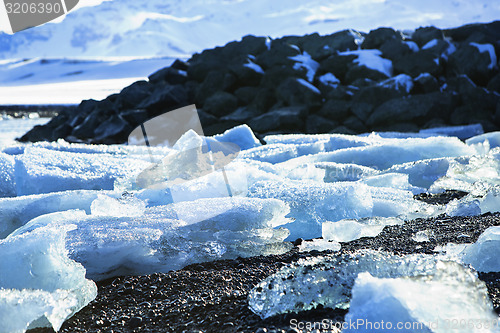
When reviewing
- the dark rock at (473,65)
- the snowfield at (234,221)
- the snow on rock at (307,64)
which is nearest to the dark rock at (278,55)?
the snow on rock at (307,64)

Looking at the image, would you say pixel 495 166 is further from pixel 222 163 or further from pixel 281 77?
pixel 281 77

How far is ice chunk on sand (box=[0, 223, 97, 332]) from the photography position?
151 cm

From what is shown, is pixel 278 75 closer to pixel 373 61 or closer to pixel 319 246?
pixel 373 61

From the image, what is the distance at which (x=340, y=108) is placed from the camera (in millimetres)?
10984

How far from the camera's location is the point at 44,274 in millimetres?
1728

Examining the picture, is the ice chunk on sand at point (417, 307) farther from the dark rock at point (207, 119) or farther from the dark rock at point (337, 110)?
the dark rock at point (207, 119)

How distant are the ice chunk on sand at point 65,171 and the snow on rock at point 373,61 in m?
9.54

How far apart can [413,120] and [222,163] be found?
7.88m

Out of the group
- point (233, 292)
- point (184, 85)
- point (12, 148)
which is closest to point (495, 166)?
point (233, 292)

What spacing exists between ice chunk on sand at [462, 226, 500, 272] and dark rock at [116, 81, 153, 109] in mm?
12870

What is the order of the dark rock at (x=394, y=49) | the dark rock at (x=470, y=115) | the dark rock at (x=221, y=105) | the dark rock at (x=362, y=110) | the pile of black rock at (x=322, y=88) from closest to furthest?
1. the dark rock at (x=470, y=115)
2. the pile of black rock at (x=322, y=88)
3. the dark rock at (x=362, y=110)
4. the dark rock at (x=221, y=105)
5. the dark rock at (x=394, y=49)

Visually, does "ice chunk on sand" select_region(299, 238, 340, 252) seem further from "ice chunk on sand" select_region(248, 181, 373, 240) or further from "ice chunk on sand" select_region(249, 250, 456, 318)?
"ice chunk on sand" select_region(249, 250, 456, 318)

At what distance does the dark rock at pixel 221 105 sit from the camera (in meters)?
12.3

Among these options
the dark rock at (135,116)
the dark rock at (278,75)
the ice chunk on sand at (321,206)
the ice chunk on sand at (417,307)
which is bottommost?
the dark rock at (135,116)
